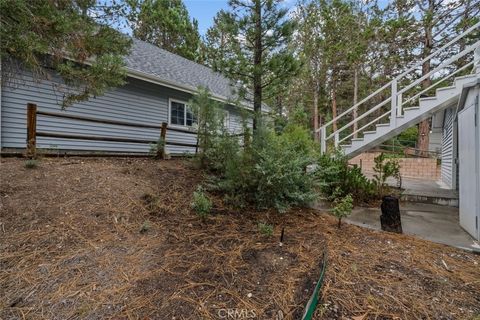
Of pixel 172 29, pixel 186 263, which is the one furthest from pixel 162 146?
pixel 172 29

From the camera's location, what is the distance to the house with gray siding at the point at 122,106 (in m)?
5.92

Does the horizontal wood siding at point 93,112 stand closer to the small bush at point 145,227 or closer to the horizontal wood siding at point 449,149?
the small bush at point 145,227

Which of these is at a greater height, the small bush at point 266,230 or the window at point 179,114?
the window at point 179,114

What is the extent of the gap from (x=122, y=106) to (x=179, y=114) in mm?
2222

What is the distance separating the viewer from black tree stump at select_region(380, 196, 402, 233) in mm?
3671

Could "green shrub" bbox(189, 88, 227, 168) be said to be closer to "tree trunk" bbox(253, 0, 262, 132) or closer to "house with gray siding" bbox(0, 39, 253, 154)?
"house with gray siding" bbox(0, 39, 253, 154)

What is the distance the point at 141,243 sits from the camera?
9.14 ft

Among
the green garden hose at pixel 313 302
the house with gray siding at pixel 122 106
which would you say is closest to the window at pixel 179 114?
the house with gray siding at pixel 122 106

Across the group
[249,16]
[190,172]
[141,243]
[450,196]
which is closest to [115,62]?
[190,172]

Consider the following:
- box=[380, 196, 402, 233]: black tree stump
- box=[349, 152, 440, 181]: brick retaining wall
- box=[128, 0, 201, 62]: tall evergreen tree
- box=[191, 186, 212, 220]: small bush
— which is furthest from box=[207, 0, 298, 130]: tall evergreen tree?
box=[128, 0, 201, 62]: tall evergreen tree

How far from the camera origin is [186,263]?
248 cm

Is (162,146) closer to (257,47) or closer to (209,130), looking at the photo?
(209,130)

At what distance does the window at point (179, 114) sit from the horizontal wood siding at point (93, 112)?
225mm

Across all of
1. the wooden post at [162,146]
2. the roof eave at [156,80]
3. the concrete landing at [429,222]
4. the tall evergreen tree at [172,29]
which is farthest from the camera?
the tall evergreen tree at [172,29]
